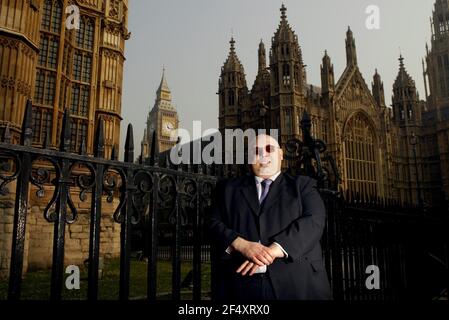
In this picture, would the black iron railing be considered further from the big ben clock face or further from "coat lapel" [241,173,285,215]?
the big ben clock face

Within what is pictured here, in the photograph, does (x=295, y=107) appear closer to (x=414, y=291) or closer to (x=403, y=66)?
(x=403, y=66)

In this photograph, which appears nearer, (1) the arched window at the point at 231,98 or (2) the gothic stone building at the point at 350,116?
(2) the gothic stone building at the point at 350,116

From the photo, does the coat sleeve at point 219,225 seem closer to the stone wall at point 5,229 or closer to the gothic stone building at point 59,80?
the stone wall at point 5,229

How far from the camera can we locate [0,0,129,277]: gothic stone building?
10344mm

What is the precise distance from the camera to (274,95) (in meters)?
31.9

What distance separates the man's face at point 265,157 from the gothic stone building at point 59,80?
8.32m

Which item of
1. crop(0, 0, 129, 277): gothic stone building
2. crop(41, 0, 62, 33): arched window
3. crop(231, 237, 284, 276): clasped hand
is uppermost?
crop(41, 0, 62, 33): arched window

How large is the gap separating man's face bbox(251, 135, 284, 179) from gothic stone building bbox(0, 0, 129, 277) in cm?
832

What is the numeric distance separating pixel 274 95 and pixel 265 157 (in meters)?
30.2

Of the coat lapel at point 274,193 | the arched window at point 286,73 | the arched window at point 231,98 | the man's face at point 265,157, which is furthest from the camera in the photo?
the arched window at point 231,98

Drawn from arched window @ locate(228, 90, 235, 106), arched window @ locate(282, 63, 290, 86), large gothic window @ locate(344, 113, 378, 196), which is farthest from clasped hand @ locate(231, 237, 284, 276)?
large gothic window @ locate(344, 113, 378, 196)

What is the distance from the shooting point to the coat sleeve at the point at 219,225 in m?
2.27

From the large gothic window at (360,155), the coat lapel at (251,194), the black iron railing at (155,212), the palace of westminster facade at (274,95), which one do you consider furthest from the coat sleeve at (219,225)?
the large gothic window at (360,155)
